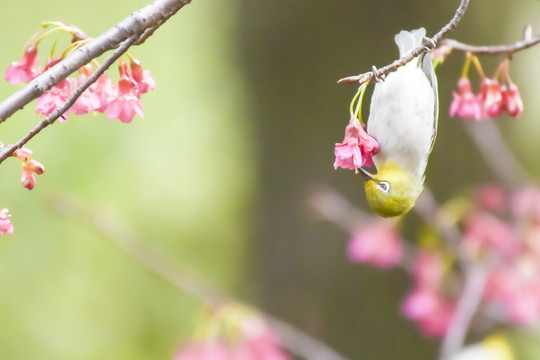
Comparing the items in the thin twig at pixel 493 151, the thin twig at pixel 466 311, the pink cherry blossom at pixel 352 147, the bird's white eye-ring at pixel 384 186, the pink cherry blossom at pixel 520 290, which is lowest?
the pink cherry blossom at pixel 352 147

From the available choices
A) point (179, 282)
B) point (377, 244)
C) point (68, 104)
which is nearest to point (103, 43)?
point (68, 104)

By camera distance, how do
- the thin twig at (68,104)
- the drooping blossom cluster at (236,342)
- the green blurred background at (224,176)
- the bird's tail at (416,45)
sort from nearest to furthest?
1. the thin twig at (68,104)
2. the bird's tail at (416,45)
3. the drooping blossom cluster at (236,342)
4. the green blurred background at (224,176)

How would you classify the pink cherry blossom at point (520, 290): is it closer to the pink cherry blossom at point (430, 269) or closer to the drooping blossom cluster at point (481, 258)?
the drooping blossom cluster at point (481, 258)

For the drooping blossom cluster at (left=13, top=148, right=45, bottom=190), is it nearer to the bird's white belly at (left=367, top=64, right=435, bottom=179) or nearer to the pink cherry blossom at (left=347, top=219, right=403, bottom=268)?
the bird's white belly at (left=367, top=64, right=435, bottom=179)

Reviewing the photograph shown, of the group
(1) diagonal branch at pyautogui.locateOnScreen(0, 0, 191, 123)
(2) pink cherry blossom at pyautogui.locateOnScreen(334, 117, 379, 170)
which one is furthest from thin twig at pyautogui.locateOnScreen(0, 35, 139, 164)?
(2) pink cherry blossom at pyautogui.locateOnScreen(334, 117, 379, 170)

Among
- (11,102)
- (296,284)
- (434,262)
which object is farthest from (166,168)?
(11,102)

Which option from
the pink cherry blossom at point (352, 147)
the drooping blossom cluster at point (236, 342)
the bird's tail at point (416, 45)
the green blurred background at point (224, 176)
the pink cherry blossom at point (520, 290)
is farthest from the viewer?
the green blurred background at point (224, 176)

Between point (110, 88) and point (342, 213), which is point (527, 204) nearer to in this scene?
point (342, 213)

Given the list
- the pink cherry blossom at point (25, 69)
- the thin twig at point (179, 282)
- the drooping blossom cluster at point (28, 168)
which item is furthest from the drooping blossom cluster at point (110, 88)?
the thin twig at point (179, 282)
